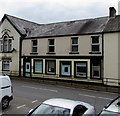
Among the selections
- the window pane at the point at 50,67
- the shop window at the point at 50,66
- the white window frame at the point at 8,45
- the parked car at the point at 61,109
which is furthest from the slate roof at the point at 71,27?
the parked car at the point at 61,109

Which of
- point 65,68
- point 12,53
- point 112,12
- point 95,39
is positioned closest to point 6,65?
point 12,53

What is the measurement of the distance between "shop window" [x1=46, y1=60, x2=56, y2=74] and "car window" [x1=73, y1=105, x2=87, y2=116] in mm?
14907

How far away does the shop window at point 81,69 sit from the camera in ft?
61.6

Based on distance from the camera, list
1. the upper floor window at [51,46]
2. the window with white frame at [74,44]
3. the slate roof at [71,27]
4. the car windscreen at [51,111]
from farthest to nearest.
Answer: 1. the upper floor window at [51,46]
2. the window with white frame at [74,44]
3. the slate roof at [71,27]
4. the car windscreen at [51,111]

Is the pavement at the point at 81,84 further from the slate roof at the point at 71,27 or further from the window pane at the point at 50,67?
the slate roof at the point at 71,27

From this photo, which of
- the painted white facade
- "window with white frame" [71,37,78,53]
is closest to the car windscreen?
"window with white frame" [71,37,78,53]

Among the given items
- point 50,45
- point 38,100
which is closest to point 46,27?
point 50,45

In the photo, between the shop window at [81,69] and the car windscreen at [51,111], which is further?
the shop window at [81,69]

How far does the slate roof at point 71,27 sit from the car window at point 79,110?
1287cm

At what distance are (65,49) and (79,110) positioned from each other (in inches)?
574

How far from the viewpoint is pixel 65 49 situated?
20.1m

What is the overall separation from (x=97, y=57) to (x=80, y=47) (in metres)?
2.32

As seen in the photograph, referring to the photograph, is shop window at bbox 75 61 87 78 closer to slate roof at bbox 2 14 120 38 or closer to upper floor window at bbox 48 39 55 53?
slate roof at bbox 2 14 120 38

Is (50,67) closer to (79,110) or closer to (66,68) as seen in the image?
(66,68)
